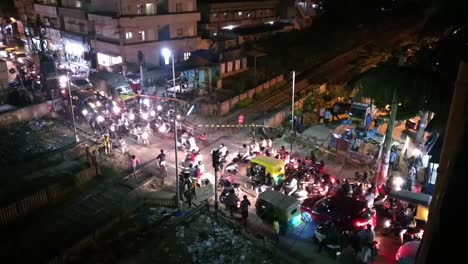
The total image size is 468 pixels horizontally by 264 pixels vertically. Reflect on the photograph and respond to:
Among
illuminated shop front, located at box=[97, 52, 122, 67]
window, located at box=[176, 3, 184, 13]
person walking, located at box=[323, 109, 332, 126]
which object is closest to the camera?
person walking, located at box=[323, 109, 332, 126]

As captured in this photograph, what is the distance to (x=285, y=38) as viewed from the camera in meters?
53.7

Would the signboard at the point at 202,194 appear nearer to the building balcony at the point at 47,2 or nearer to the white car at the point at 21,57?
the white car at the point at 21,57

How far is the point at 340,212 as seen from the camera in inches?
697

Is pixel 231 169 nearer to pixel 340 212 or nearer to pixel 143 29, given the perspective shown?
pixel 340 212

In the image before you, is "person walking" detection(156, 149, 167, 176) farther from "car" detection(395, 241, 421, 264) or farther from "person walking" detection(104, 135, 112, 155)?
Answer: "car" detection(395, 241, 421, 264)

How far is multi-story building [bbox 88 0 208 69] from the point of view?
140 ft

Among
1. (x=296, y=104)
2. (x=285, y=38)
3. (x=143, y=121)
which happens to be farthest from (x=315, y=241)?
(x=285, y=38)

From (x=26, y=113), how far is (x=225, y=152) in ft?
56.0

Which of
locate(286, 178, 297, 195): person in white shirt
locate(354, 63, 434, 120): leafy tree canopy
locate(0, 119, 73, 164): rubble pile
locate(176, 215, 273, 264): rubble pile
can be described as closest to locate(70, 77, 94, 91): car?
locate(0, 119, 73, 164): rubble pile

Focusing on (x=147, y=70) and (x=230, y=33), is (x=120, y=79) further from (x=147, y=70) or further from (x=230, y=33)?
(x=230, y=33)

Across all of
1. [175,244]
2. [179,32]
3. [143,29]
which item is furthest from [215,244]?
[179,32]

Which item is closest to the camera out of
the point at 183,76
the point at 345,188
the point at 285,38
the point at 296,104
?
the point at 345,188

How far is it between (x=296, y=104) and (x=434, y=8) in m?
17.9

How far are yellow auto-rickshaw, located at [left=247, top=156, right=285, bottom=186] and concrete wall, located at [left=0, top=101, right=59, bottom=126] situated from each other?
19.1m
